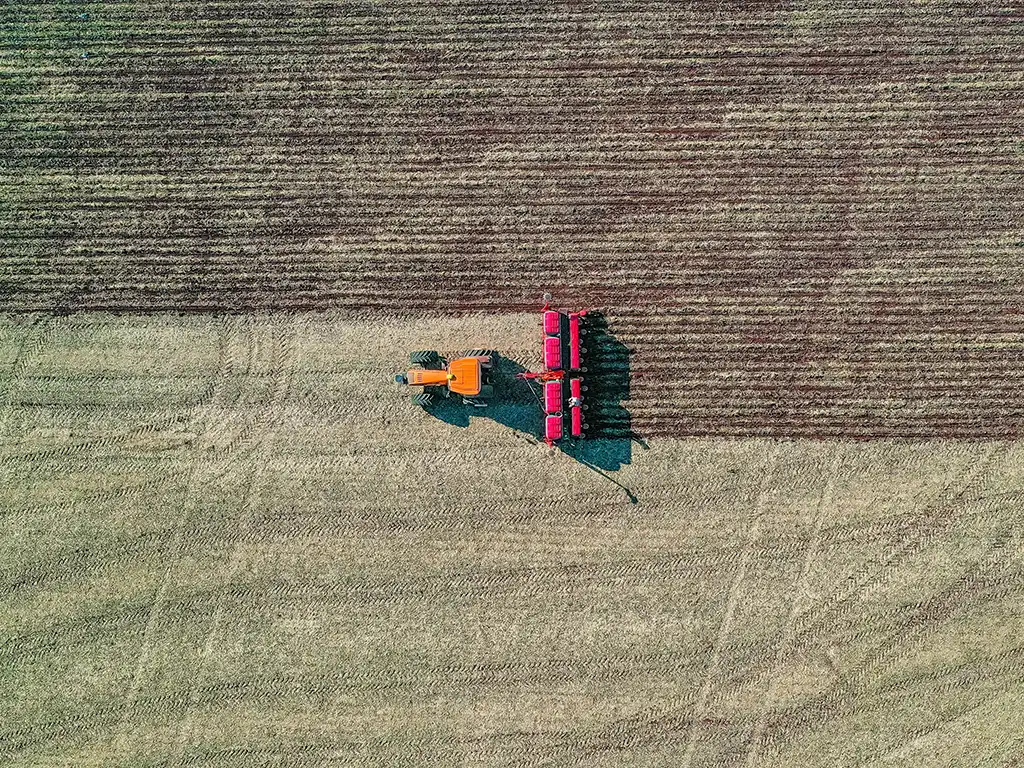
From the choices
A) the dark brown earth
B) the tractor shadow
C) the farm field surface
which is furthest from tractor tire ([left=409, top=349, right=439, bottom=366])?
the dark brown earth

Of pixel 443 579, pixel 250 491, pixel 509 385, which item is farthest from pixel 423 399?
pixel 250 491

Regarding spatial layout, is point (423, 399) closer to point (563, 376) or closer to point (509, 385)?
point (509, 385)

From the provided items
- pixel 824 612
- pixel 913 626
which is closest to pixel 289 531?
pixel 824 612

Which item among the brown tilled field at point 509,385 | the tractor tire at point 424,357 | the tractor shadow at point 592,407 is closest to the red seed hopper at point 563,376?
the tractor shadow at point 592,407

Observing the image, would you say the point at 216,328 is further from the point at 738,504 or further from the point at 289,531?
the point at 738,504

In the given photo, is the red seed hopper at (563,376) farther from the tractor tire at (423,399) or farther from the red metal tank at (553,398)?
the tractor tire at (423,399)

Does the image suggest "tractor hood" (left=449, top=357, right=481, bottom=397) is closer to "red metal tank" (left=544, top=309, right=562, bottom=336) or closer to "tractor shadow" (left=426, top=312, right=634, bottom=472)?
"tractor shadow" (left=426, top=312, right=634, bottom=472)
